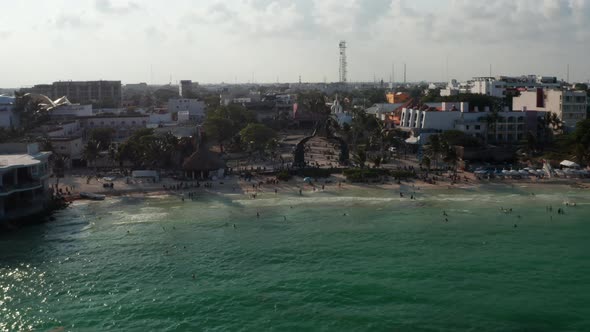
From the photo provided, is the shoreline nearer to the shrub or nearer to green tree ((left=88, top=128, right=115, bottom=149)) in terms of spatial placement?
the shrub

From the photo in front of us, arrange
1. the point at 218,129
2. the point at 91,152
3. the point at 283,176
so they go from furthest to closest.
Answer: the point at 218,129, the point at 91,152, the point at 283,176

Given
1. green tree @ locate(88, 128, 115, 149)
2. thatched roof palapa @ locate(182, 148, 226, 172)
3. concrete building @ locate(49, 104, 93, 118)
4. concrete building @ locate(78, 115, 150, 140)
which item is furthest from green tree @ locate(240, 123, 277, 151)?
concrete building @ locate(49, 104, 93, 118)

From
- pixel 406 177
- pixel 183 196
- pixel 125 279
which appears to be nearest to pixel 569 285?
pixel 125 279

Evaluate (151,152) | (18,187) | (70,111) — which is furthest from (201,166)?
(70,111)

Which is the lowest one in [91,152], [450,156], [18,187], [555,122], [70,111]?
[18,187]

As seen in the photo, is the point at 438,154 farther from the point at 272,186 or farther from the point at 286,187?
the point at 272,186

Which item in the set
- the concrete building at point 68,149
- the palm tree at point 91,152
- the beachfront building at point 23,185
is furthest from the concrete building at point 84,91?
the beachfront building at point 23,185

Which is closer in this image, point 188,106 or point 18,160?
point 18,160

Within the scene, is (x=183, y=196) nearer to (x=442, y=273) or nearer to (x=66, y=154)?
(x=66, y=154)
